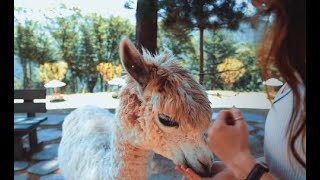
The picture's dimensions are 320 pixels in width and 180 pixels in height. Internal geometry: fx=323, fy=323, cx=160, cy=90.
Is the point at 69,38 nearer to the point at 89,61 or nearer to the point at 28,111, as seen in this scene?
the point at 89,61

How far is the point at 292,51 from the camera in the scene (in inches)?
15.4

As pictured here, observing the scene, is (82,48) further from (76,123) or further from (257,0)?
(257,0)

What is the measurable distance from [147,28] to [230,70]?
987 mm

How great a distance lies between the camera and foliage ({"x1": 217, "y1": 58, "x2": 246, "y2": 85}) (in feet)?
8.18

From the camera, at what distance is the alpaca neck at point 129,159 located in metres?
0.82

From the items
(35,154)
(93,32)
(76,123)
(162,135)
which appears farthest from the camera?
(93,32)

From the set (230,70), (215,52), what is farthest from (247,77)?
(215,52)

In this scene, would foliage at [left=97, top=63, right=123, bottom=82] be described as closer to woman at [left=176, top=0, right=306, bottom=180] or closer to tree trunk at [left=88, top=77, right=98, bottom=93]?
tree trunk at [left=88, top=77, right=98, bottom=93]

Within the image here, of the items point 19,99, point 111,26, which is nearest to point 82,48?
point 111,26

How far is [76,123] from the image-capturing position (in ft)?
4.53

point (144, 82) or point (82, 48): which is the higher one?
point (82, 48)

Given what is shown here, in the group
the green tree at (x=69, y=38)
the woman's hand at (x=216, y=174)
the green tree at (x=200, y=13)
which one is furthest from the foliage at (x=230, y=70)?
the woman's hand at (x=216, y=174)

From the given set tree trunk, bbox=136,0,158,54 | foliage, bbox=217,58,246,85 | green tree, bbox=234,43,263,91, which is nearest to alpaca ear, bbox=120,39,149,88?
tree trunk, bbox=136,0,158,54
